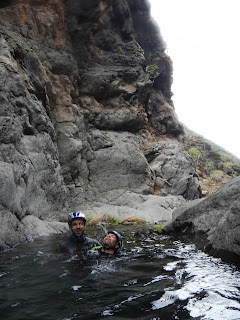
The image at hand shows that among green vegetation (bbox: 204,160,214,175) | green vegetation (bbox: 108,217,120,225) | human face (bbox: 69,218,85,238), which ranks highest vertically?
human face (bbox: 69,218,85,238)

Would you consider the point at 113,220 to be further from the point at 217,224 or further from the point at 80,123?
the point at 217,224

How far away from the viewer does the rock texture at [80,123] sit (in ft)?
53.1

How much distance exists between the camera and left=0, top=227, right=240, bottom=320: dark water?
4129 millimetres

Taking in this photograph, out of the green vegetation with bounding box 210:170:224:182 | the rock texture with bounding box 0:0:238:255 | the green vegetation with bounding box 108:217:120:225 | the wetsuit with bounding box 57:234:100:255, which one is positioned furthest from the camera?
the green vegetation with bounding box 210:170:224:182

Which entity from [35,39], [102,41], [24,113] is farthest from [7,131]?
[102,41]

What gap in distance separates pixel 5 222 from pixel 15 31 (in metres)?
21.0

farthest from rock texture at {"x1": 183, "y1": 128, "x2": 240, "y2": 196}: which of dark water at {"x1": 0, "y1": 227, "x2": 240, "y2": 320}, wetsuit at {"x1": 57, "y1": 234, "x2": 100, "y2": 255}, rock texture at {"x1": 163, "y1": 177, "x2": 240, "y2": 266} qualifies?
dark water at {"x1": 0, "y1": 227, "x2": 240, "y2": 320}

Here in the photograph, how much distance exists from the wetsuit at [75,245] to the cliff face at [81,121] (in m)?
3.59

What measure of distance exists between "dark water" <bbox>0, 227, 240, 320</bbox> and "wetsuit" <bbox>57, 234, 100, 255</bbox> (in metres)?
0.38

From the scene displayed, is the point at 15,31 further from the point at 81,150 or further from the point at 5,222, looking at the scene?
the point at 5,222

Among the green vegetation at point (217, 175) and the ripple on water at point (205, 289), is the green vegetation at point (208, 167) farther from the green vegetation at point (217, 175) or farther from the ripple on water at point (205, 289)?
the ripple on water at point (205, 289)

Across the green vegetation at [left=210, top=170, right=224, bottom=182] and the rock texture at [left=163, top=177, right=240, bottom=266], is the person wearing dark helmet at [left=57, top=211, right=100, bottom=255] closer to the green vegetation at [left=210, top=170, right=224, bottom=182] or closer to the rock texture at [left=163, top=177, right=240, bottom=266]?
the rock texture at [left=163, top=177, right=240, bottom=266]

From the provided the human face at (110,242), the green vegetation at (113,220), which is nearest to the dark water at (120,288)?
the human face at (110,242)

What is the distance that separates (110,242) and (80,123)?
73.4 ft
